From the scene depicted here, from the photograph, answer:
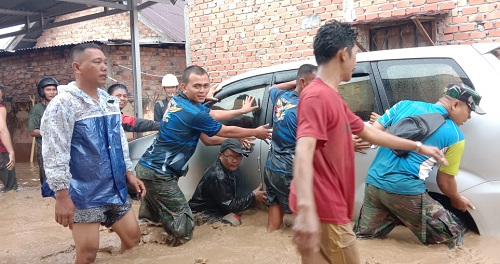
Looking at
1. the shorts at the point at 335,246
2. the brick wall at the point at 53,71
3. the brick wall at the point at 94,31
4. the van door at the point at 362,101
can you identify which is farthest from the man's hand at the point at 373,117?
the brick wall at the point at 94,31

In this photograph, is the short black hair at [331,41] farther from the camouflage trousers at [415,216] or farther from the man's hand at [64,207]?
the man's hand at [64,207]

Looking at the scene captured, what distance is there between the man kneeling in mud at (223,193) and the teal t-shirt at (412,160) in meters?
A: 1.25

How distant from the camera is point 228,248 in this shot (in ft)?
13.5

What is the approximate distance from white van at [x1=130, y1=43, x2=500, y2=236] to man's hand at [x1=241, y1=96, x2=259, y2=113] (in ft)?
0.18

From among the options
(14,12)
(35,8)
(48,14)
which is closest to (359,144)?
(14,12)

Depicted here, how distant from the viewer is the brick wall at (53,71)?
11.1 meters

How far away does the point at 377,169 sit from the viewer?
362 centimetres

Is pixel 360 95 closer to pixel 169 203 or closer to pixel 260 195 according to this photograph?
pixel 260 195

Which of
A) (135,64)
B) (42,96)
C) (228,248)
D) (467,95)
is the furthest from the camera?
(135,64)

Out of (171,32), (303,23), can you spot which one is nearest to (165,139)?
(303,23)

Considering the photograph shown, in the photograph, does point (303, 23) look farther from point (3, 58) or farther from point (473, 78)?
point (3, 58)

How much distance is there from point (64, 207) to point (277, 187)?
1.78 m

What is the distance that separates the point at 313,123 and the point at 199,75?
2.16 meters

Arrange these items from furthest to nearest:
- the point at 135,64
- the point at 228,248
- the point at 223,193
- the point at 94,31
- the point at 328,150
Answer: the point at 94,31, the point at 135,64, the point at 223,193, the point at 228,248, the point at 328,150
